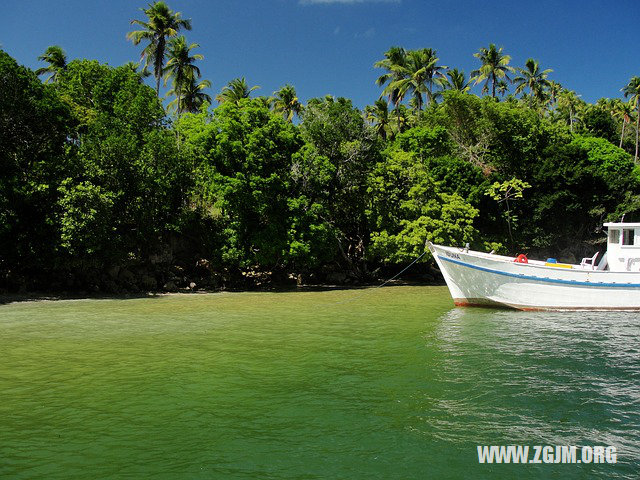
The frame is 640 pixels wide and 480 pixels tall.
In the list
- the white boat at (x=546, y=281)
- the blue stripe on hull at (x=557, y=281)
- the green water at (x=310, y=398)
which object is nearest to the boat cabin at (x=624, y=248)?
the white boat at (x=546, y=281)

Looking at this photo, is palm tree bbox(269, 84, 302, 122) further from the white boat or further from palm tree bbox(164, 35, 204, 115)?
the white boat

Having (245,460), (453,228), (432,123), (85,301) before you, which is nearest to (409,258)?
(453,228)

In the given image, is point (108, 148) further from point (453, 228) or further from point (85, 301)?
point (453, 228)

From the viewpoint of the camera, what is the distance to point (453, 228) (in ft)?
95.6

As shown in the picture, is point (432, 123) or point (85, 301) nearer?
point (85, 301)

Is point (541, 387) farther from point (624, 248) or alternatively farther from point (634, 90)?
point (634, 90)

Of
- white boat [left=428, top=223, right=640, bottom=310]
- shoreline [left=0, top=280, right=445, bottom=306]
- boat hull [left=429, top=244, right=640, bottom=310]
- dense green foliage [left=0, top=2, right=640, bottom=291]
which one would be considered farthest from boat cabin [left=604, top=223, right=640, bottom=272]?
shoreline [left=0, top=280, right=445, bottom=306]

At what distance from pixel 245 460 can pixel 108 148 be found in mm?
22838

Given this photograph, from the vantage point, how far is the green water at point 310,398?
568 cm

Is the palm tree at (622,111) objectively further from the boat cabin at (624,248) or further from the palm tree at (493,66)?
the boat cabin at (624,248)

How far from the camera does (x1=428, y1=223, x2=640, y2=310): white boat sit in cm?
1817

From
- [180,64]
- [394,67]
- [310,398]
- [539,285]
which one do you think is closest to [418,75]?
[394,67]

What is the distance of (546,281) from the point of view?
1838 centimetres

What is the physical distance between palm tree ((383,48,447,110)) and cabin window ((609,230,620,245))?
28.4 m
